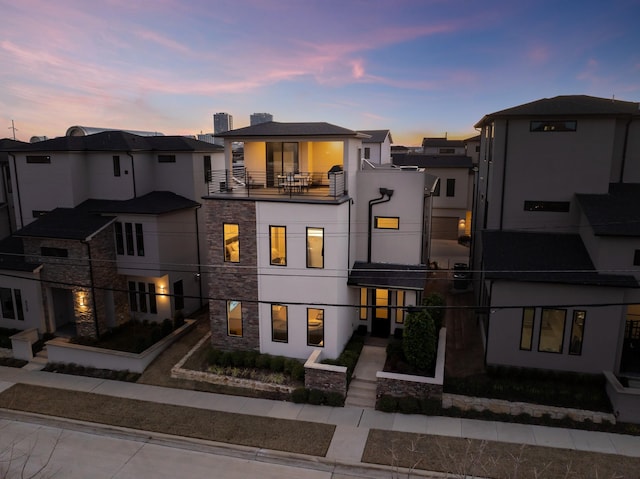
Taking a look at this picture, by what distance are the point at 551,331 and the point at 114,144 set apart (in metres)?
22.1

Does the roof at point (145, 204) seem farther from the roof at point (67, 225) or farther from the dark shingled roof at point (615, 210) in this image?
the dark shingled roof at point (615, 210)

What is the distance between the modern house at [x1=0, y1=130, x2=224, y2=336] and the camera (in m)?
20.7

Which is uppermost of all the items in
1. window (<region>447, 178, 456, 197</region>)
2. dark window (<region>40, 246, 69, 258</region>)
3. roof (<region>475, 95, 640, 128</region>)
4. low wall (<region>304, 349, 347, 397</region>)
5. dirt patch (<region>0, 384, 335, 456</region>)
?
roof (<region>475, 95, 640, 128</region>)

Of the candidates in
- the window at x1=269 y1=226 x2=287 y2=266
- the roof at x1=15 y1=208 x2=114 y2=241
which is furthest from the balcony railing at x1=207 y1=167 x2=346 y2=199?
the roof at x1=15 y1=208 x2=114 y2=241

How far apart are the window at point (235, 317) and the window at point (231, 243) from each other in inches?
73.0

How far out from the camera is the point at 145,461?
12.7 metres

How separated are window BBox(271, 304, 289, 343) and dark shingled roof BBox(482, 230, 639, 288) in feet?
25.8

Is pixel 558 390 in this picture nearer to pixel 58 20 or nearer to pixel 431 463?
pixel 431 463

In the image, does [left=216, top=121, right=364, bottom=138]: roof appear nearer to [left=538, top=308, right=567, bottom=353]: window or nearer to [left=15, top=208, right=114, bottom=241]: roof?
[left=15, top=208, right=114, bottom=241]: roof

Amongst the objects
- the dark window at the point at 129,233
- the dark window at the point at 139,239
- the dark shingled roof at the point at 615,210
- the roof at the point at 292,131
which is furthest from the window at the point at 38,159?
the dark shingled roof at the point at 615,210

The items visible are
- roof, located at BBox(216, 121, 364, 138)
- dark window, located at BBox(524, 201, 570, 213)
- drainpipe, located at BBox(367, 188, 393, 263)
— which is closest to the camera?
roof, located at BBox(216, 121, 364, 138)

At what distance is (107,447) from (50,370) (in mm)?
7399

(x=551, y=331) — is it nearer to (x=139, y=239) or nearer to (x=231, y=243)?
(x=231, y=243)

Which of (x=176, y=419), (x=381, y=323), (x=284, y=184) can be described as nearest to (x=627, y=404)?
(x=381, y=323)
